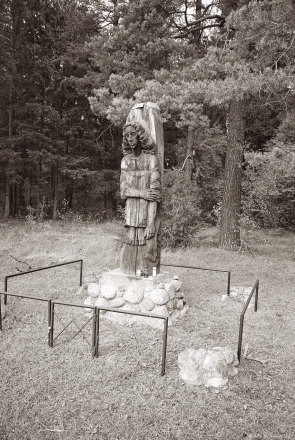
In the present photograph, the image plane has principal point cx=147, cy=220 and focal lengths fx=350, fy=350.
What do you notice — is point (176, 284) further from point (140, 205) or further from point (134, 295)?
point (140, 205)

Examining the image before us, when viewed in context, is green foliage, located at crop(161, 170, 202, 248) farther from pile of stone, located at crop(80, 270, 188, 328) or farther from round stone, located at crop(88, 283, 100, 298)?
round stone, located at crop(88, 283, 100, 298)

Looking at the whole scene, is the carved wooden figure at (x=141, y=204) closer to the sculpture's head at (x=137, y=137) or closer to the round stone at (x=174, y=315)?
the sculpture's head at (x=137, y=137)

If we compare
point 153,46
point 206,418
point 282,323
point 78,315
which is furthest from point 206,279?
point 153,46

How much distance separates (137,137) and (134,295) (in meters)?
2.73

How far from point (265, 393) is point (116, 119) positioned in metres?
9.38

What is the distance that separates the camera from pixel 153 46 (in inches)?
432

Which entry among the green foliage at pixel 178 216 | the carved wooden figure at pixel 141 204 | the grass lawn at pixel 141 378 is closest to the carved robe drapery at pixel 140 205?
the carved wooden figure at pixel 141 204

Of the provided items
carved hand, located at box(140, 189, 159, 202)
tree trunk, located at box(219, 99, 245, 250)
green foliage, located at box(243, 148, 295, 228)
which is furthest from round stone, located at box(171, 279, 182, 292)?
tree trunk, located at box(219, 99, 245, 250)

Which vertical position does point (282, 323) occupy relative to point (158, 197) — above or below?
below

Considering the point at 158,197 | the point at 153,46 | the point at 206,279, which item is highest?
the point at 153,46

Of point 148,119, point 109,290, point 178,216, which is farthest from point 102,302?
point 178,216

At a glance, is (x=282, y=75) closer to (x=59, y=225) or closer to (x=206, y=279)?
(x=206, y=279)

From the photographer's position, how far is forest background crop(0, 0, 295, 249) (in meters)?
8.84

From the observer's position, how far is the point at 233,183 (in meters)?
12.0
